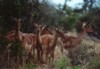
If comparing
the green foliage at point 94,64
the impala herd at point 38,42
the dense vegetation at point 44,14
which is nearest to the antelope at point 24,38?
the impala herd at point 38,42

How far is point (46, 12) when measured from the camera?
13664mm

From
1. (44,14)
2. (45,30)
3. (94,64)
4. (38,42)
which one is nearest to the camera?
(94,64)

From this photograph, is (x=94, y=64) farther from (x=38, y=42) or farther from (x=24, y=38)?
(x=24, y=38)

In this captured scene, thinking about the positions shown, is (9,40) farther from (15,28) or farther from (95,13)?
(95,13)

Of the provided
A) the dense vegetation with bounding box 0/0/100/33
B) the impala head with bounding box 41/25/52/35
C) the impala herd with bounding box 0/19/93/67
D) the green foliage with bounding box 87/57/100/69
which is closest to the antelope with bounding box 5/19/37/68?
the impala herd with bounding box 0/19/93/67

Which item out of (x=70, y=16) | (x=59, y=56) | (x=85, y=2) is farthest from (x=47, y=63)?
(x=85, y=2)

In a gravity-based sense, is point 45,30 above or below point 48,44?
above

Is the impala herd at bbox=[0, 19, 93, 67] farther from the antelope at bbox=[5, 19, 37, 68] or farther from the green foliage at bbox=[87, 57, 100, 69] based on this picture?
the green foliage at bbox=[87, 57, 100, 69]

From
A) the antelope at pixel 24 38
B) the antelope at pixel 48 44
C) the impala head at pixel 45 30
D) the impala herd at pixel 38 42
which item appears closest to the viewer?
the antelope at pixel 24 38

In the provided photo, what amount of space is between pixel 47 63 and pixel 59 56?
0.97m

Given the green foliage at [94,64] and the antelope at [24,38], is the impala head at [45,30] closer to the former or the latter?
the antelope at [24,38]

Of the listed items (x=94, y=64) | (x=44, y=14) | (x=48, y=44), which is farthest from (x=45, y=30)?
(x=94, y=64)

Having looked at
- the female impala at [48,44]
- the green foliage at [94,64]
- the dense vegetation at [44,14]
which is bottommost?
the green foliage at [94,64]

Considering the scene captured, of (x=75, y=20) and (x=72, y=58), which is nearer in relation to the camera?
(x=72, y=58)
